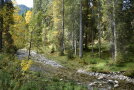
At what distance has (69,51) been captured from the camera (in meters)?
29.0

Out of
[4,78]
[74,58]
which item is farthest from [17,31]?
[4,78]

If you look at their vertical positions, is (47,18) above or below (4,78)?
above

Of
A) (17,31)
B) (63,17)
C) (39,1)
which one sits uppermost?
(39,1)

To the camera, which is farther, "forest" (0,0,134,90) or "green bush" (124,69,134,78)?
"green bush" (124,69,134,78)

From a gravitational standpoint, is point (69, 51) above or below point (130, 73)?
above

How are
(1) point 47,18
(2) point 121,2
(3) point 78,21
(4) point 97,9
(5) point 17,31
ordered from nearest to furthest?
(2) point 121,2 < (5) point 17,31 < (4) point 97,9 < (3) point 78,21 < (1) point 47,18

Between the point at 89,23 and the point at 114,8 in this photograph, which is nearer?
the point at 114,8

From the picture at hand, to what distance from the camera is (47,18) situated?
63.2 meters

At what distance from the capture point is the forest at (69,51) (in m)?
11.4

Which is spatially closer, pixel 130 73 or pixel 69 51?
pixel 130 73

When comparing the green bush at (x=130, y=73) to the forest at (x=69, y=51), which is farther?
the green bush at (x=130, y=73)

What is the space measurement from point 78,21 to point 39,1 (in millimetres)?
35200

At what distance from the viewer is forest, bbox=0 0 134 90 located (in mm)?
11430

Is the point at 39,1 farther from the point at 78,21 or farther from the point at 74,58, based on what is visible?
the point at 74,58
